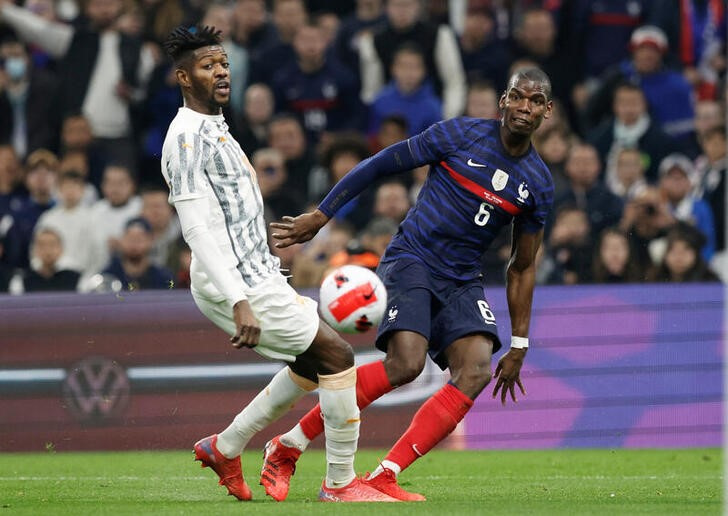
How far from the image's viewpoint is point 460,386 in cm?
804

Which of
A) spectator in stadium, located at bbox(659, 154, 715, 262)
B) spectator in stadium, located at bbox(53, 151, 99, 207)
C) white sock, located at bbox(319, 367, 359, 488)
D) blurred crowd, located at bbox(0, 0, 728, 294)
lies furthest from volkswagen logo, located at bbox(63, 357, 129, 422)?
spectator in stadium, located at bbox(659, 154, 715, 262)

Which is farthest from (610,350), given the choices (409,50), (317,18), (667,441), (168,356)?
(317,18)

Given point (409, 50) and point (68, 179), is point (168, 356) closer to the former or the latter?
→ point (68, 179)

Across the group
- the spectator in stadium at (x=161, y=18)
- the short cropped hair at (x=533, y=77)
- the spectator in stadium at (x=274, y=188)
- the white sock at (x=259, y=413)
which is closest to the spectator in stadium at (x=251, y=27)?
the spectator in stadium at (x=161, y=18)

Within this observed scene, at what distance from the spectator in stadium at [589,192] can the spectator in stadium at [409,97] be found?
1724mm

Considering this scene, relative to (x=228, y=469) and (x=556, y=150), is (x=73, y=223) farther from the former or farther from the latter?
(x=228, y=469)

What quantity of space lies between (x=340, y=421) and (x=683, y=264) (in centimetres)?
566

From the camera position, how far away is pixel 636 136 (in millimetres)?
14820

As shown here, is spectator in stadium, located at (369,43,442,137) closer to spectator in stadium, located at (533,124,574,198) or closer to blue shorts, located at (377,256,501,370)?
spectator in stadium, located at (533,124,574,198)

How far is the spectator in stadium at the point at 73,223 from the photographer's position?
45.6ft

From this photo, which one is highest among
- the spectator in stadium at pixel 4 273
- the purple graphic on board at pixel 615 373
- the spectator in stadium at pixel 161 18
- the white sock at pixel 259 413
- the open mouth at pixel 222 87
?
the open mouth at pixel 222 87

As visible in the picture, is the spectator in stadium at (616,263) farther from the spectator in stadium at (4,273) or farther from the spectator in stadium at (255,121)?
the spectator in stadium at (4,273)

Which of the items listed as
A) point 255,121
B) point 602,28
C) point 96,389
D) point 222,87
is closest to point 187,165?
point 222,87

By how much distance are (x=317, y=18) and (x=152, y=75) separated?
71.9 inches
